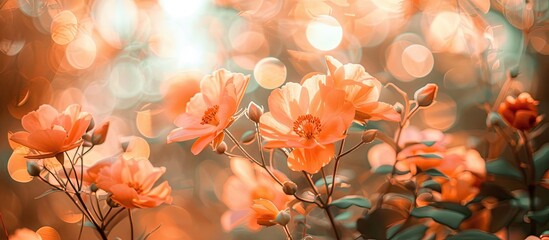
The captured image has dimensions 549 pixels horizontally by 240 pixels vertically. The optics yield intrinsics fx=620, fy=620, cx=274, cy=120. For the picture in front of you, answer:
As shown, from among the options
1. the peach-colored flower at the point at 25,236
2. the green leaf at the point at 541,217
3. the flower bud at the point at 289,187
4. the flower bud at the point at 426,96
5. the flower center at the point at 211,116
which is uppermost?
the flower center at the point at 211,116

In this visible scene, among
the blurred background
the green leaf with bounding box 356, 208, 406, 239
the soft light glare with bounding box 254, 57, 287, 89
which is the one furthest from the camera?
the soft light glare with bounding box 254, 57, 287, 89

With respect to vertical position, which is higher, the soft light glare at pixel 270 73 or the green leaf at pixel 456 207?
the green leaf at pixel 456 207

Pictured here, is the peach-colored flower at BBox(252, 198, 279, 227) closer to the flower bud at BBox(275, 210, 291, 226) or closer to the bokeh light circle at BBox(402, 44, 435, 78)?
the flower bud at BBox(275, 210, 291, 226)

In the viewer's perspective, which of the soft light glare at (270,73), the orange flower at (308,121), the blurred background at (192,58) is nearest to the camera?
the orange flower at (308,121)

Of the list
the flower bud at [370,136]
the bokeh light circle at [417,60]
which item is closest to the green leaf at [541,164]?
the flower bud at [370,136]

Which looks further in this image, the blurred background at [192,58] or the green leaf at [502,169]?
the blurred background at [192,58]

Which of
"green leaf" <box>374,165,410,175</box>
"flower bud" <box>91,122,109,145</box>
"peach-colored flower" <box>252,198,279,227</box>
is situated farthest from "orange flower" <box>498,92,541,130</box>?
"flower bud" <box>91,122,109,145</box>

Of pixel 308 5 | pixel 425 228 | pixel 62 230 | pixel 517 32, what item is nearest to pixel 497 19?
pixel 517 32

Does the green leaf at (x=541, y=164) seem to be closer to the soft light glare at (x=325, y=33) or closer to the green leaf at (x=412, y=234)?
the green leaf at (x=412, y=234)
